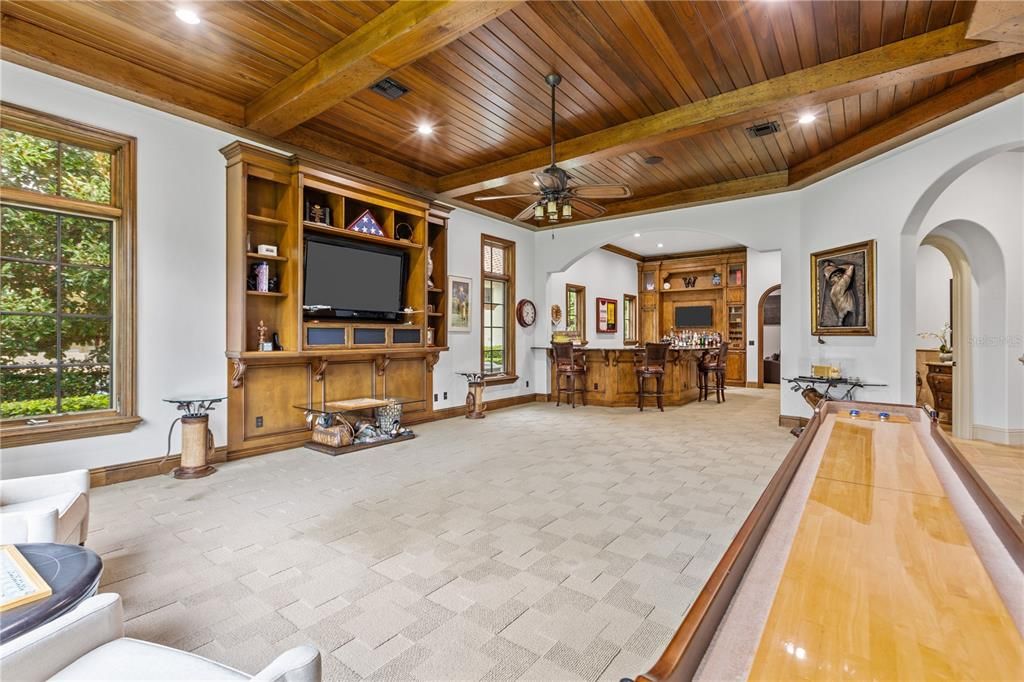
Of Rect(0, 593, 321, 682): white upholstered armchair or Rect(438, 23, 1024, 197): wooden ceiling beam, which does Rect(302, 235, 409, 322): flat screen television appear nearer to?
Rect(438, 23, 1024, 197): wooden ceiling beam

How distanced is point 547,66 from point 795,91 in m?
2.01

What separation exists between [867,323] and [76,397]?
751 cm

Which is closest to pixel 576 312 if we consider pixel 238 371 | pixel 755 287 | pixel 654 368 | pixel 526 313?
pixel 526 313

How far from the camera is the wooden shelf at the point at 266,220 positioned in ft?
14.9

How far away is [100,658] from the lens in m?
1.13

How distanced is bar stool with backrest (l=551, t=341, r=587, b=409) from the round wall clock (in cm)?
56

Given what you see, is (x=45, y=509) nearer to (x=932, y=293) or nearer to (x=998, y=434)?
(x=998, y=434)

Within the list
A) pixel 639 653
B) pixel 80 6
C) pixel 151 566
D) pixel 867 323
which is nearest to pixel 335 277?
pixel 80 6

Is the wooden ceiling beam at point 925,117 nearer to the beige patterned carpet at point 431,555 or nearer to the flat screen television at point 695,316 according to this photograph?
the beige patterned carpet at point 431,555

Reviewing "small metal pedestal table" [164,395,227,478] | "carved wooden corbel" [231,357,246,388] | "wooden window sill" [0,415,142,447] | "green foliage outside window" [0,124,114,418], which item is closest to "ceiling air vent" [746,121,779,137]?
"carved wooden corbel" [231,357,246,388]

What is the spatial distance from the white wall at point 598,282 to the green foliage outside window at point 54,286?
616cm

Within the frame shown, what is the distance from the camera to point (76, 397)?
3805 mm

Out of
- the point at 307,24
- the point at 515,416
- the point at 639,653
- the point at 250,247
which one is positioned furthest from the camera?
the point at 515,416

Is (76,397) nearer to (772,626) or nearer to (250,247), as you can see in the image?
(250,247)
